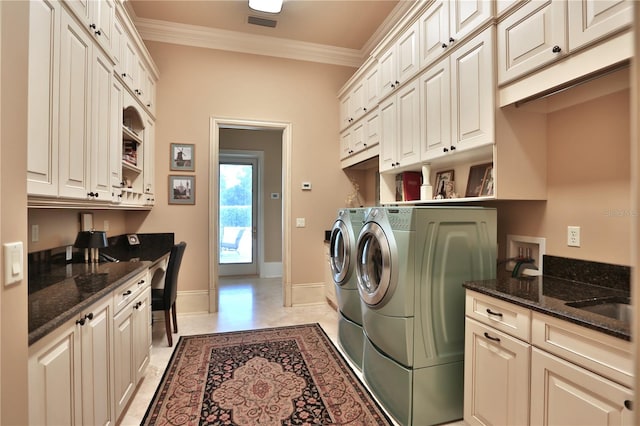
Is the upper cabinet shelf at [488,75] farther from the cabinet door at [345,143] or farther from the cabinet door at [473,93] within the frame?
the cabinet door at [345,143]

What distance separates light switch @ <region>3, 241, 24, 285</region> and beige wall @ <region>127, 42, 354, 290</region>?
2915 millimetres

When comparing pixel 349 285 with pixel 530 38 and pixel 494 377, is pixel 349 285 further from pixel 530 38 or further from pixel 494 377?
pixel 530 38

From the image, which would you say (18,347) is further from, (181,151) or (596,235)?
(181,151)

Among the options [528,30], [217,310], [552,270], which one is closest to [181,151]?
[217,310]

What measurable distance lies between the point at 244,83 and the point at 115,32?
5.44 ft

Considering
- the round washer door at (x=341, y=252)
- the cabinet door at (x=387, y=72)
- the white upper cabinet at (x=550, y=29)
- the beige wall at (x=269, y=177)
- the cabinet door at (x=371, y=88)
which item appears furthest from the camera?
the beige wall at (x=269, y=177)

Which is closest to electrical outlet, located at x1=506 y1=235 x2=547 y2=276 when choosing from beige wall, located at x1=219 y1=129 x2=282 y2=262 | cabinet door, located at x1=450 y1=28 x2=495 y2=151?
cabinet door, located at x1=450 y1=28 x2=495 y2=151

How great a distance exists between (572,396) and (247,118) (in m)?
3.77

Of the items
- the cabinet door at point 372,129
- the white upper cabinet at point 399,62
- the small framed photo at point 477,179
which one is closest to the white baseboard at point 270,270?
the cabinet door at point 372,129

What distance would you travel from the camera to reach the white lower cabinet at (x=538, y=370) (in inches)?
40.3

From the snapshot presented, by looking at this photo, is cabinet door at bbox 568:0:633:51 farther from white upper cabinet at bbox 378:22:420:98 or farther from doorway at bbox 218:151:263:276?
doorway at bbox 218:151:263:276

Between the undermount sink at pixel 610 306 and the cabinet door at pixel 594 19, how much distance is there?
1.11m

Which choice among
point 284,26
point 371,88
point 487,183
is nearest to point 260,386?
point 487,183

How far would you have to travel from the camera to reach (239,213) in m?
5.93
